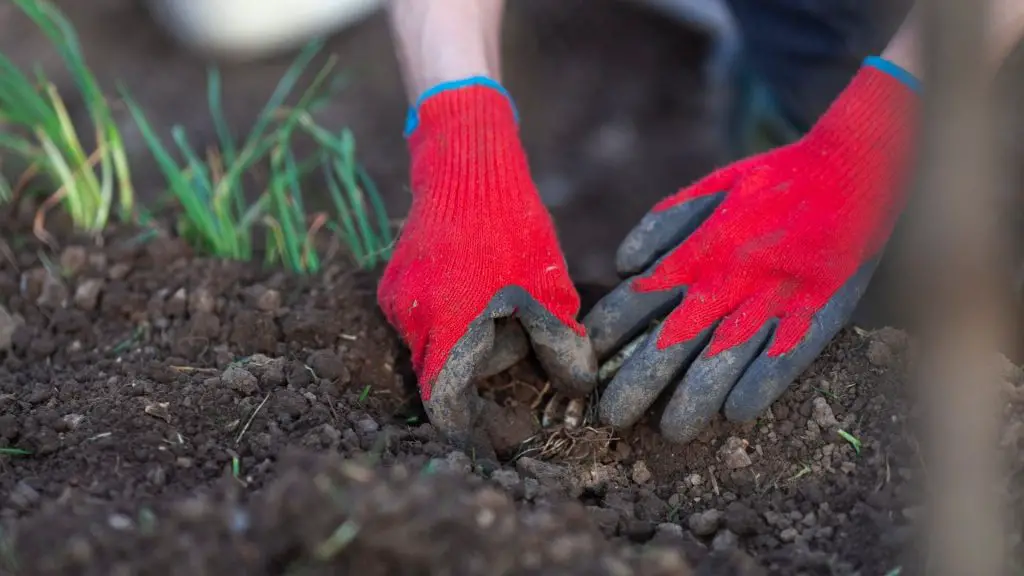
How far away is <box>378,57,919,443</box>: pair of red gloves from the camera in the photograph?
4.40 feet

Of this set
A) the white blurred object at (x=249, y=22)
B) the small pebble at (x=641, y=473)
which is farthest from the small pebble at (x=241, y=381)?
the white blurred object at (x=249, y=22)

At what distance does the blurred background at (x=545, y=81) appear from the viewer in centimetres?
268

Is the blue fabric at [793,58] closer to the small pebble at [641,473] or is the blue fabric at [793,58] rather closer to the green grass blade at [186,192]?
the small pebble at [641,473]

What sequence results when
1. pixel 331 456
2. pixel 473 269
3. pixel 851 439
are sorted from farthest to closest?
pixel 473 269
pixel 851 439
pixel 331 456

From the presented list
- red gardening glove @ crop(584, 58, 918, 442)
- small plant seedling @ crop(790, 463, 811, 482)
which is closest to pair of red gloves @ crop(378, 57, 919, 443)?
red gardening glove @ crop(584, 58, 918, 442)

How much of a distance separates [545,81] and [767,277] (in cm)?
167

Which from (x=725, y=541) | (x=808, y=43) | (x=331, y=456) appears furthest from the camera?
(x=808, y=43)

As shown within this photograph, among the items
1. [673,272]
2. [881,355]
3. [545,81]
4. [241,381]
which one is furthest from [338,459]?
[545,81]

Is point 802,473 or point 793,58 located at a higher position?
point 793,58

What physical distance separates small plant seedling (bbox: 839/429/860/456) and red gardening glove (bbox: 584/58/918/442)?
103mm

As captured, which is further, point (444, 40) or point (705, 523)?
point (444, 40)

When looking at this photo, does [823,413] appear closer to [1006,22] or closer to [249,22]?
[1006,22]

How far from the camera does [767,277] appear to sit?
4.54ft

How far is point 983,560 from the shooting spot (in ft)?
2.70
